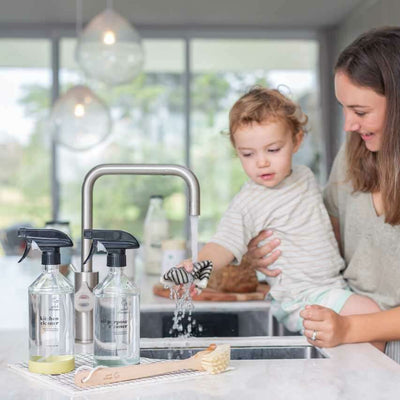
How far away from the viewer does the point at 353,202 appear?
72.3 inches

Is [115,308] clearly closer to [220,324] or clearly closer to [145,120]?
[220,324]

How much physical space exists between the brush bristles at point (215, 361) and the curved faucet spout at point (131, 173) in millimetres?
273

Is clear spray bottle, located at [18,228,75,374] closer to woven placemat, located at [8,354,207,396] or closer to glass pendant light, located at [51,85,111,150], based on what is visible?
woven placemat, located at [8,354,207,396]

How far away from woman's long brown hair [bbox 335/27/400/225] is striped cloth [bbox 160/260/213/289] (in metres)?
0.48

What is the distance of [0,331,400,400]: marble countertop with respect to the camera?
112 centimetres

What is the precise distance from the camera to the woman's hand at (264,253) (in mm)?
1886

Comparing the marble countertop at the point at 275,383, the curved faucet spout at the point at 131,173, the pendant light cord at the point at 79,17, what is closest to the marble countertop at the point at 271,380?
the marble countertop at the point at 275,383

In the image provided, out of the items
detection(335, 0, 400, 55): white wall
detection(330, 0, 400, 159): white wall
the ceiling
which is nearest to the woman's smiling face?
detection(330, 0, 400, 159): white wall

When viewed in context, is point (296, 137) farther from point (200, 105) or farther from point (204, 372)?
point (200, 105)

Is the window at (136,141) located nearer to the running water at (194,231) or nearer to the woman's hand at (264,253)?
the woman's hand at (264,253)

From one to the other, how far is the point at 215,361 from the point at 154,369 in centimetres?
10

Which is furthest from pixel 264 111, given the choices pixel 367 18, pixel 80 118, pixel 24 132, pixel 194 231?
pixel 24 132

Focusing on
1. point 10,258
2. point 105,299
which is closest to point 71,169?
point 10,258

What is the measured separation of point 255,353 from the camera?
4.83ft
